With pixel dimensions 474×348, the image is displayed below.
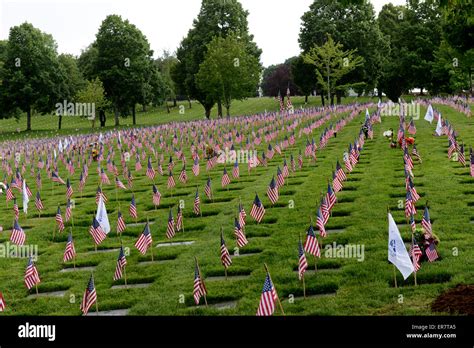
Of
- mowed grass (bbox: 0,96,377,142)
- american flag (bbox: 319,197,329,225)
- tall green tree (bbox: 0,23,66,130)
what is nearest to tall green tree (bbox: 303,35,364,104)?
mowed grass (bbox: 0,96,377,142)

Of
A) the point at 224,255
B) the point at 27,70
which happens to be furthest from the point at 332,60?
the point at 224,255

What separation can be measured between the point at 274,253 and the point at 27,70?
43.6m

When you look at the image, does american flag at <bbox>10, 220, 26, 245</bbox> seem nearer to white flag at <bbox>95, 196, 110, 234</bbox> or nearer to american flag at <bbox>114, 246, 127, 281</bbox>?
white flag at <bbox>95, 196, 110, 234</bbox>

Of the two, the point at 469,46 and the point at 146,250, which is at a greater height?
the point at 469,46

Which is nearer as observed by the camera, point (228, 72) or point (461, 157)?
point (461, 157)

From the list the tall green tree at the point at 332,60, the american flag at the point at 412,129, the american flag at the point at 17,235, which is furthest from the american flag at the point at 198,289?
the american flag at the point at 412,129

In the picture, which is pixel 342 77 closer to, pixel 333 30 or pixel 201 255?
pixel 333 30

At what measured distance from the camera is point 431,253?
10.1 metres

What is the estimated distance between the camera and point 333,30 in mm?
28484

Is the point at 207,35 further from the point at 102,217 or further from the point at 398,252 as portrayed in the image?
the point at 398,252
